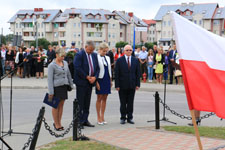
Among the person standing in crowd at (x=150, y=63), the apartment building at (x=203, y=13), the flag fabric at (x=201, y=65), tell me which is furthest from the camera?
the apartment building at (x=203, y=13)

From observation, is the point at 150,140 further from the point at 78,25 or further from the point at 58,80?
the point at 78,25

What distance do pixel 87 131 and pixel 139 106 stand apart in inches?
186

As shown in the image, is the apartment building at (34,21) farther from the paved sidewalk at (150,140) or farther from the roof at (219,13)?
the paved sidewalk at (150,140)

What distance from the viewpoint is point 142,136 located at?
8.82 metres

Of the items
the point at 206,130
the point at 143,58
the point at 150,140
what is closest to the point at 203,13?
the point at 143,58

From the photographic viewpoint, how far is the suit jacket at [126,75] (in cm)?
1045

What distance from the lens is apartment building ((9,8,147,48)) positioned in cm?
11950

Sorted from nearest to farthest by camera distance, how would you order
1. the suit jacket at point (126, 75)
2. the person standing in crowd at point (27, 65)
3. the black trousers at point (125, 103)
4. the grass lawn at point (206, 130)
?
the grass lawn at point (206, 130) < the suit jacket at point (126, 75) < the black trousers at point (125, 103) < the person standing in crowd at point (27, 65)

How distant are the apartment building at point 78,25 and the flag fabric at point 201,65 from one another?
113 metres

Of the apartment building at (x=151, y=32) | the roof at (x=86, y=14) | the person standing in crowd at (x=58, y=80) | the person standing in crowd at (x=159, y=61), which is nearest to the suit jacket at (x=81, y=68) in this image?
the person standing in crowd at (x=58, y=80)

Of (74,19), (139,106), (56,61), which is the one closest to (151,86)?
(139,106)

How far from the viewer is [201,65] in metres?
4.87

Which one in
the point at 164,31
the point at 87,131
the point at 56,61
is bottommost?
the point at 87,131

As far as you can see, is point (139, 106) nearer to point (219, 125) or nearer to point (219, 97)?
point (219, 125)
